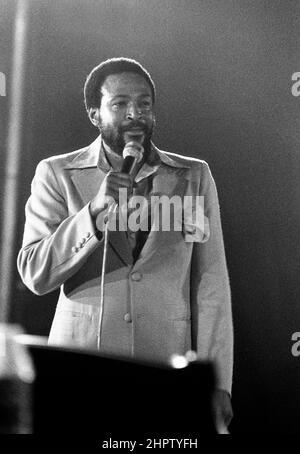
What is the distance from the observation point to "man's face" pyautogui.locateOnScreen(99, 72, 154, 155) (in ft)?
8.61

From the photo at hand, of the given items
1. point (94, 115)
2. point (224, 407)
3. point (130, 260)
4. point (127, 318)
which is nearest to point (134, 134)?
point (94, 115)

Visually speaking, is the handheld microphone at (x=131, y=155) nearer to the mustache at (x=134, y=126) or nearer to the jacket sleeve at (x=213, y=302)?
the mustache at (x=134, y=126)

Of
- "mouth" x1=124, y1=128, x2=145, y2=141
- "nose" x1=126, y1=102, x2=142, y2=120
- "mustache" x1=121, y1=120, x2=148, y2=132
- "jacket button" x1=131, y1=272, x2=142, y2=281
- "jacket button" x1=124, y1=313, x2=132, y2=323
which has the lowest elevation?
"jacket button" x1=124, y1=313, x2=132, y2=323

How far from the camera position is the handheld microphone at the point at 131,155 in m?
2.19

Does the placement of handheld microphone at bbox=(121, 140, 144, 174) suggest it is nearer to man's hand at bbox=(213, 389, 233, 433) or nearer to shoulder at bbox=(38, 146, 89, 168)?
shoulder at bbox=(38, 146, 89, 168)

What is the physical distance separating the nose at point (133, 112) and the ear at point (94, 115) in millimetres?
112

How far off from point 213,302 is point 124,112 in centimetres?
75

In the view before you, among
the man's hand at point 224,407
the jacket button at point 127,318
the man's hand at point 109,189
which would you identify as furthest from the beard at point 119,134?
the man's hand at point 224,407

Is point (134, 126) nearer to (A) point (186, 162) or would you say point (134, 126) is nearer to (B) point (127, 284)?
(A) point (186, 162)

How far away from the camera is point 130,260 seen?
2566 millimetres

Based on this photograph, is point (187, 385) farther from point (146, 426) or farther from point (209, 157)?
point (209, 157)

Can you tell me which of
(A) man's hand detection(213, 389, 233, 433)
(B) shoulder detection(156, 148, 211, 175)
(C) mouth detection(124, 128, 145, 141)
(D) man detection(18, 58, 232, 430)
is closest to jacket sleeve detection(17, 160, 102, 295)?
(D) man detection(18, 58, 232, 430)

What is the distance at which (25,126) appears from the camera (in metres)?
2.72

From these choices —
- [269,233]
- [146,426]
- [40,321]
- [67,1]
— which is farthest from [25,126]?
[146,426]
